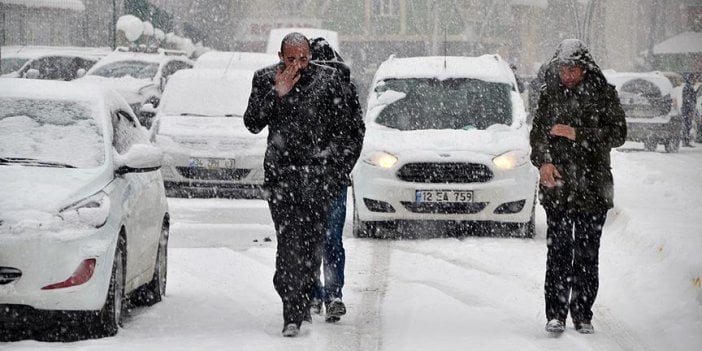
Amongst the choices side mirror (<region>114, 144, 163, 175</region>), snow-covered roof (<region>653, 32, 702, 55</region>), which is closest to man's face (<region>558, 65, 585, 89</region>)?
side mirror (<region>114, 144, 163, 175</region>)

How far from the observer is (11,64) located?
31.2m

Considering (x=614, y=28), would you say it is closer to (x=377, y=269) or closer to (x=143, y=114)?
(x=143, y=114)

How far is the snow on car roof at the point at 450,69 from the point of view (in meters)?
15.1

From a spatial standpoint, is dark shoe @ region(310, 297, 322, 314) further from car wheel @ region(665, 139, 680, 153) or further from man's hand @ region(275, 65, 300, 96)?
car wheel @ region(665, 139, 680, 153)

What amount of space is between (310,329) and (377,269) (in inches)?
120

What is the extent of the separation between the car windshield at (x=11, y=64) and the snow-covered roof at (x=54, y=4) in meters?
14.9

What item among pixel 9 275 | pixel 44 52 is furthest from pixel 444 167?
pixel 44 52

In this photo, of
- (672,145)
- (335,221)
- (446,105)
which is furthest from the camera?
(672,145)

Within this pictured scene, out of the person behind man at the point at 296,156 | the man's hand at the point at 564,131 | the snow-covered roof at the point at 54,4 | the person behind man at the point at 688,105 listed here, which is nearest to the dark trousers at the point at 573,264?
the man's hand at the point at 564,131

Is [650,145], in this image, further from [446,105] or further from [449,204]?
[449,204]

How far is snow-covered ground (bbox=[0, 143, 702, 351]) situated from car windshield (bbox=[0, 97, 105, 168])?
43.4 inches

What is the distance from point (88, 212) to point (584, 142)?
2.96 meters

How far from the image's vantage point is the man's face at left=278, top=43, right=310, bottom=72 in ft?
26.6

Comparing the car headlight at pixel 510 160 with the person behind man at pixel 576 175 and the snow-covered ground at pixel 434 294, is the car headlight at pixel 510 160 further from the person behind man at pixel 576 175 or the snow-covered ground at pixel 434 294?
the person behind man at pixel 576 175
